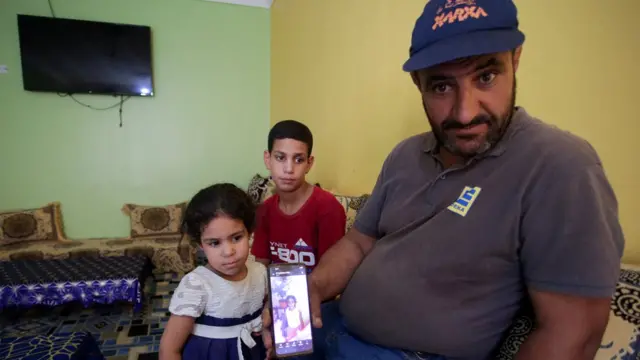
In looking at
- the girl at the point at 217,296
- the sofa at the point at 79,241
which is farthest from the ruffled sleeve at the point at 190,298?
the sofa at the point at 79,241

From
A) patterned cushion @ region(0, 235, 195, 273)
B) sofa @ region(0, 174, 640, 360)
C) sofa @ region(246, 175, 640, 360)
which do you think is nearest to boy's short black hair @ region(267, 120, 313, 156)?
sofa @ region(246, 175, 640, 360)

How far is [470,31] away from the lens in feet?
2.17

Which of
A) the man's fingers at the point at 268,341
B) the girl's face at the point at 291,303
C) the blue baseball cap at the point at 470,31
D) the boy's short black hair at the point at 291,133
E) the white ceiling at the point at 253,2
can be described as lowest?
the man's fingers at the point at 268,341

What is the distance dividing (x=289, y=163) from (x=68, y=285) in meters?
1.87

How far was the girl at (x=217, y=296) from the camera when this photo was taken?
950 mm

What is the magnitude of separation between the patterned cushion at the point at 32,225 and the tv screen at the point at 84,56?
41.8 inches

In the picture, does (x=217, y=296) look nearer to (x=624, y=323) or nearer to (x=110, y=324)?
(x=624, y=323)

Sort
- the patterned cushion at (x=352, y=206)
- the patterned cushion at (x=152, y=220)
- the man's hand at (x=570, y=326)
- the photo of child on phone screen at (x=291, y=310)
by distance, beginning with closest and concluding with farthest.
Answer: the man's hand at (x=570, y=326), the photo of child on phone screen at (x=291, y=310), the patterned cushion at (x=352, y=206), the patterned cushion at (x=152, y=220)

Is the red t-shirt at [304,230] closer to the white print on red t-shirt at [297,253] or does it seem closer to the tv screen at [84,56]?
the white print on red t-shirt at [297,253]

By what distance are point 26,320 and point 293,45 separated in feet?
8.59

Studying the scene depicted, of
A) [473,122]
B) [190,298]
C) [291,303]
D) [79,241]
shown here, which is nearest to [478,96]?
[473,122]

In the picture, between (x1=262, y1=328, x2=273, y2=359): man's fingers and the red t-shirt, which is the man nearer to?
(x1=262, y1=328, x2=273, y2=359): man's fingers

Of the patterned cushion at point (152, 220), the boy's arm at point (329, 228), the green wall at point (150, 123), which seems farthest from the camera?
the patterned cushion at point (152, 220)

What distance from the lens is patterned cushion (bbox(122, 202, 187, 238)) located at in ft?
11.4
